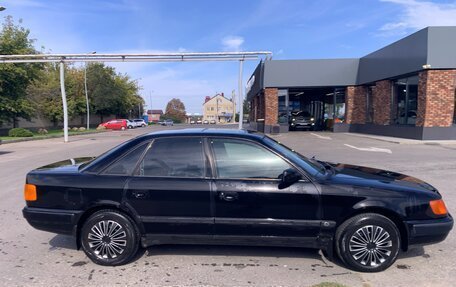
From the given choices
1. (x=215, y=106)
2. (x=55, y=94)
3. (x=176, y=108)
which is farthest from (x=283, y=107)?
(x=176, y=108)

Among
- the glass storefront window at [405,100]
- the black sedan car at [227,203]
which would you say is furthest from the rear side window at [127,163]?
the glass storefront window at [405,100]

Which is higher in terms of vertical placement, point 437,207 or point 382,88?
point 382,88

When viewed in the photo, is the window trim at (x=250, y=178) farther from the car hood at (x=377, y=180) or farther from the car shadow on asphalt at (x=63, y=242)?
the car shadow on asphalt at (x=63, y=242)

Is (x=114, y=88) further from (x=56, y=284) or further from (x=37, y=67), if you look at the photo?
(x=56, y=284)

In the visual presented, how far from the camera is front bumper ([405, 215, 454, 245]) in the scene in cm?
373

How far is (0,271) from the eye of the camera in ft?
12.6

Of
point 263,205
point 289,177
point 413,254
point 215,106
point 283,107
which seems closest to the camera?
point 289,177

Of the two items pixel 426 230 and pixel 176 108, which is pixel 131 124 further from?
pixel 176 108

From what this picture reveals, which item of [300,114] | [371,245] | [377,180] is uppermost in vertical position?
[300,114]

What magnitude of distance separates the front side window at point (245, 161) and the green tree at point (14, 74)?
30.0 meters

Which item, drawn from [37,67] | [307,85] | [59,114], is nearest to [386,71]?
[307,85]

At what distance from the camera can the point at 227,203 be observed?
3.86m

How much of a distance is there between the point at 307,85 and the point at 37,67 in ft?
79.3

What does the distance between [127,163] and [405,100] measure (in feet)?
65.5
